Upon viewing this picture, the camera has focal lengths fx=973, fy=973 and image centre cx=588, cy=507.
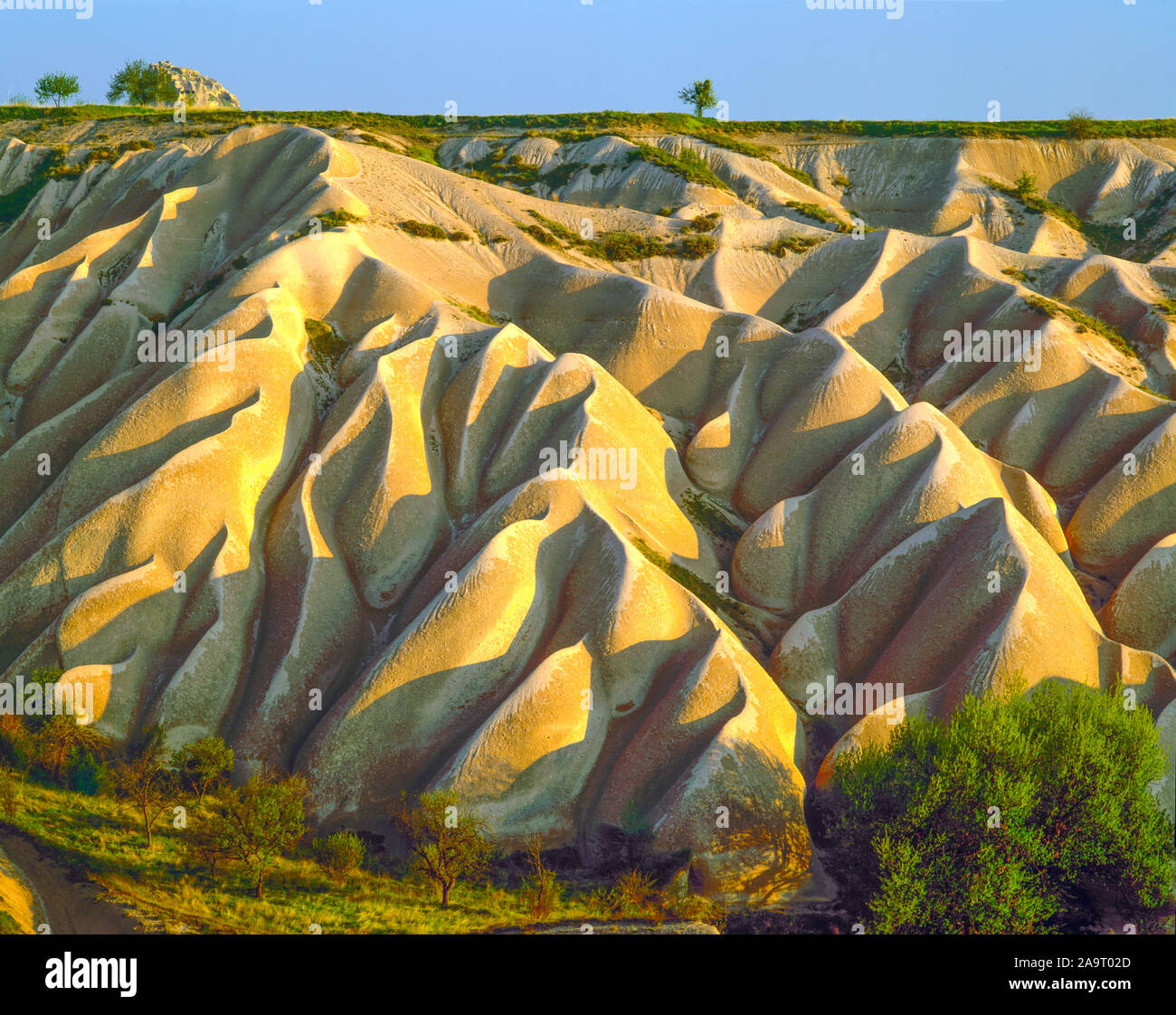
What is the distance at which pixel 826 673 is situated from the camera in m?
33.6

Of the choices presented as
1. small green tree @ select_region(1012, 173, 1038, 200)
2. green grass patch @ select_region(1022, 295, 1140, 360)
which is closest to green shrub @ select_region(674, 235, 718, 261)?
green grass patch @ select_region(1022, 295, 1140, 360)

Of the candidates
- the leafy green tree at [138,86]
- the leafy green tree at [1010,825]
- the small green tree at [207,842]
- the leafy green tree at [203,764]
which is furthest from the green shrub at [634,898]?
the leafy green tree at [138,86]

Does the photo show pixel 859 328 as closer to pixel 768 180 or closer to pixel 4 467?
pixel 768 180

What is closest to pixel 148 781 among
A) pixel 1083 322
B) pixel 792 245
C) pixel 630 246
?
pixel 630 246

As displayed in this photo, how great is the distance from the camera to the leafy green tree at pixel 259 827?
87.6 ft

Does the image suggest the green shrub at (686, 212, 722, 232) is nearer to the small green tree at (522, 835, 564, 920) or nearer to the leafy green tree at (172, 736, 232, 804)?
the small green tree at (522, 835, 564, 920)

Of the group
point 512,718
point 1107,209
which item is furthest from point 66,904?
point 1107,209

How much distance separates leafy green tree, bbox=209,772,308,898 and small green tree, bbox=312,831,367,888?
85 centimetres

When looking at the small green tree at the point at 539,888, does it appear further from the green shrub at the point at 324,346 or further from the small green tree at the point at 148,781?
the green shrub at the point at 324,346

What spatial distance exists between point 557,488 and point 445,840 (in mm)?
12741

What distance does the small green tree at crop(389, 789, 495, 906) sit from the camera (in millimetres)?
26500

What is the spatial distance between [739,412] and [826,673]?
13701mm

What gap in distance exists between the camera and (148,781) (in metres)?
29.2

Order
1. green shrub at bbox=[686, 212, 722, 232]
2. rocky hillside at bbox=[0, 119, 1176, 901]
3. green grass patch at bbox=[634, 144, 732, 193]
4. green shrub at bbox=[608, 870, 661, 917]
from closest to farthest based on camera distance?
green shrub at bbox=[608, 870, 661, 917], rocky hillside at bbox=[0, 119, 1176, 901], green shrub at bbox=[686, 212, 722, 232], green grass patch at bbox=[634, 144, 732, 193]
